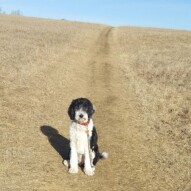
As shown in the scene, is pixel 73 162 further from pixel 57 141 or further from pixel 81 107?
pixel 57 141

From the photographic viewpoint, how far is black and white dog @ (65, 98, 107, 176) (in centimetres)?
852

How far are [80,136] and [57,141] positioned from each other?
262cm

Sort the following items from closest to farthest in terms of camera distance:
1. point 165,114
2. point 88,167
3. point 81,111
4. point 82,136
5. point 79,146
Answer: point 81,111 < point 82,136 < point 79,146 < point 88,167 < point 165,114

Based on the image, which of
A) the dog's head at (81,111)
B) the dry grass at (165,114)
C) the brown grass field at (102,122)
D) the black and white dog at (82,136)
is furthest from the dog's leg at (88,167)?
the dry grass at (165,114)

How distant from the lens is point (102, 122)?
526 inches

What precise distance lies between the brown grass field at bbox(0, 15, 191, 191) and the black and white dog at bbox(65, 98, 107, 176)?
262mm

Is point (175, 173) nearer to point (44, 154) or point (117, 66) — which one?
point (44, 154)

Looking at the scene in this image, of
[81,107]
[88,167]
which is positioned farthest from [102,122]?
[81,107]

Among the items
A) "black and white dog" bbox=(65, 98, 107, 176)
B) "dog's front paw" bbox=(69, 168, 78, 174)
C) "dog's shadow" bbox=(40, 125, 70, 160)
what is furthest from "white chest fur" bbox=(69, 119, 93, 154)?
"dog's shadow" bbox=(40, 125, 70, 160)

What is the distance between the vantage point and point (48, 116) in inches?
533

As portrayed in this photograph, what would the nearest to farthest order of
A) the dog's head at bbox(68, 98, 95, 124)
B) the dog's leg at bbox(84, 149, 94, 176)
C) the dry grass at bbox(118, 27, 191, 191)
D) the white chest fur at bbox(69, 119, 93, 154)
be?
1. the dog's head at bbox(68, 98, 95, 124)
2. the white chest fur at bbox(69, 119, 93, 154)
3. the dog's leg at bbox(84, 149, 94, 176)
4. the dry grass at bbox(118, 27, 191, 191)

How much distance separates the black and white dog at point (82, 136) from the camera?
336 inches

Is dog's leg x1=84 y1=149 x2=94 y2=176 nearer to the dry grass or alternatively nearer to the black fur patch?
the black fur patch

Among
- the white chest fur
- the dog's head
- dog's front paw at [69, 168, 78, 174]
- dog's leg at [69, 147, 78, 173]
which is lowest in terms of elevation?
dog's front paw at [69, 168, 78, 174]
